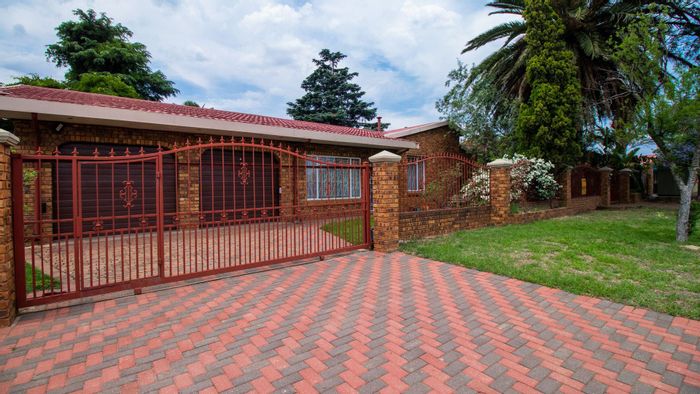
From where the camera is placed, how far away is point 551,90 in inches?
507

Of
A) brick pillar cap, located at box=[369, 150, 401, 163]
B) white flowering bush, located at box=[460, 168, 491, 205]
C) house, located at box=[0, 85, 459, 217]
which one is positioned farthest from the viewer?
white flowering bush, located at box=[460, 168, 491, 205]

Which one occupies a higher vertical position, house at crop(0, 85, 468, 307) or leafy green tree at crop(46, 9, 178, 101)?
leafy green tree at crop(46, 9, 178, 101)

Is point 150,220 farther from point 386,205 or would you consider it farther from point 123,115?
point 386,205

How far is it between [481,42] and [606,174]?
8.50 metres

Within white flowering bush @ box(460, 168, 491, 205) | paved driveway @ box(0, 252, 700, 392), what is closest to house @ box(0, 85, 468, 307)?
paved driveway @ box(0, 252, 700, 392)

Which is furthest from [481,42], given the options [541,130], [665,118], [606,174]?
[665,118]

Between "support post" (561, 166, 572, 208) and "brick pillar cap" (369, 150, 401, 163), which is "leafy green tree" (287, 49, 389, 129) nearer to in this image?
"support post" (561, 166, 572, 208)

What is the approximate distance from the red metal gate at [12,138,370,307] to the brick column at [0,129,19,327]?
160 mm

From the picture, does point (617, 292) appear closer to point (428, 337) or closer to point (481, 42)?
point (428, 337)

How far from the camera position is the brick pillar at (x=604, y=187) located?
15969 mm

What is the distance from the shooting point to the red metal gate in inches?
160

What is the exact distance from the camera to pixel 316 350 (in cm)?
297

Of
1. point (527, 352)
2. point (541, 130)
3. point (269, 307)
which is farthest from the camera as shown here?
point (541, 130)

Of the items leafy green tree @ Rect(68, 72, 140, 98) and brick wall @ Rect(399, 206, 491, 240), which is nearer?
brick wall @ Rect(399, 206, 491, 240)
